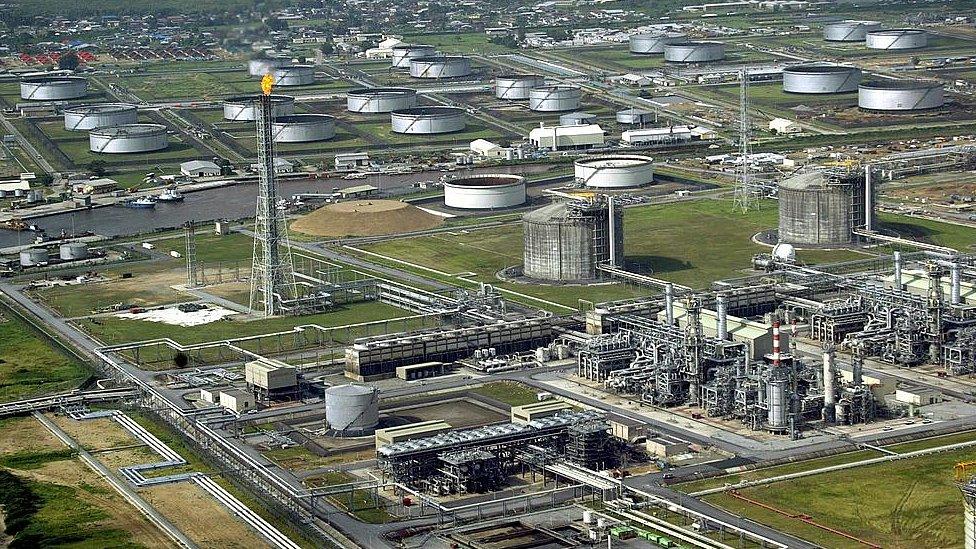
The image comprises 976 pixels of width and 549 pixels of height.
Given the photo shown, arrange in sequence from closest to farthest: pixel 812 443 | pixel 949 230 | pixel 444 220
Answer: pixel 812 443 → pixel 949 230 → pixel 444 220

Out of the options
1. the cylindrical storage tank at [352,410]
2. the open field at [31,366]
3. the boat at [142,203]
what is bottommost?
the open field at [31,366]

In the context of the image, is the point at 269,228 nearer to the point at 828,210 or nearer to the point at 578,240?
the point at 578,240

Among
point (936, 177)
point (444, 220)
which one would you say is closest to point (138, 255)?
point (444, 220)

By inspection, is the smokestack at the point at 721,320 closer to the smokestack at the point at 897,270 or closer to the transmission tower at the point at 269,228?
the smokestack at the point at 897,270

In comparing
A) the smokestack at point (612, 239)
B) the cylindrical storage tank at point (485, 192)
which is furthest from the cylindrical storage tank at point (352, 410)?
the cylindrical storage tank at point (485, 192)

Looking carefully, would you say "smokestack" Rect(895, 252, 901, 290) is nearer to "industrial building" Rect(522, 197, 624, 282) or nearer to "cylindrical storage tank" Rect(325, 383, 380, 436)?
"industrial building" Rect(522, 197, 624, 282)

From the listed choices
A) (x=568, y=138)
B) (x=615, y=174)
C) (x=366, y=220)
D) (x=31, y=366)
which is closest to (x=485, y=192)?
(x=366, y=220)

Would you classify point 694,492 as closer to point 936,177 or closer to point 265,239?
point 265,239
